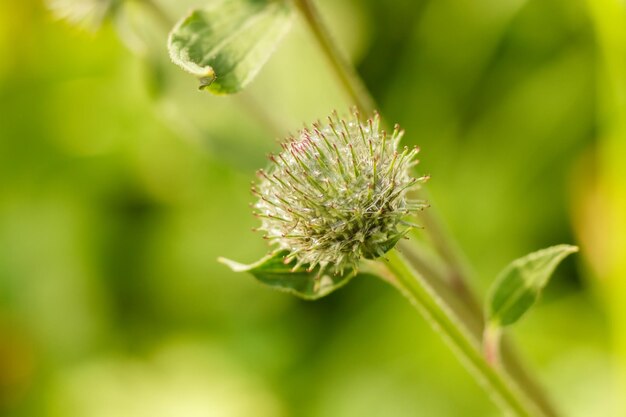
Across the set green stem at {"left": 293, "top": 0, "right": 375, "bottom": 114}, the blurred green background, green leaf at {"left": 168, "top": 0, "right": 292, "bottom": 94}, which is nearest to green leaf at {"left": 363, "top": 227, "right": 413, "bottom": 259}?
green leaf at {"left": 168, "top": 0, "right": 292, "bottom": 94}

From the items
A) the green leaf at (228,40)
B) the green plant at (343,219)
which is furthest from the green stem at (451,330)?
the green leaf at (228,40)

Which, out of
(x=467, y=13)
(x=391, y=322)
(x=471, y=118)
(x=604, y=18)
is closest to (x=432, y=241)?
(x=604, y=18)

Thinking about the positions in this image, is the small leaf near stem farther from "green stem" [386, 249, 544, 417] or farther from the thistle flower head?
the thistle flower head

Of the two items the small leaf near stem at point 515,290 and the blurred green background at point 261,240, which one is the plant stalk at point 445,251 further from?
the blurred green background at point 261,240

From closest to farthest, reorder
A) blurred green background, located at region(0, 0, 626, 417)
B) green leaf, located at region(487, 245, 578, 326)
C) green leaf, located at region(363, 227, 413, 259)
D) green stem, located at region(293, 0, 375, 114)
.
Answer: green leaf, located at region(363, 227, 413, 259), green leaf, located at region(487, 245, 578, 326), green stem, located at region(293, 0, 375, 114), blurred green background, located at region(0, 0, 626, 417)

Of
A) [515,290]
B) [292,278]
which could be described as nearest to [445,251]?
[515,290]

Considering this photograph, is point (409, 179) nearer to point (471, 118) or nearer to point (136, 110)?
point (471, 118)

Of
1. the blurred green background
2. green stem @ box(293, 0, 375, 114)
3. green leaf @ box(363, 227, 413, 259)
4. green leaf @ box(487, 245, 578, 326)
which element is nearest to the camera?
green leaf @ box(363, 227, 413, 259)

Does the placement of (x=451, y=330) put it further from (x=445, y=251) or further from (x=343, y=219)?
(x=445, y=251)
